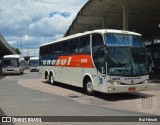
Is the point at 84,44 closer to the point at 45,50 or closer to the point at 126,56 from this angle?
the point at 126,56

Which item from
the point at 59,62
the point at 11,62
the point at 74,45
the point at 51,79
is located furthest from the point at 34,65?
the point at 74,45

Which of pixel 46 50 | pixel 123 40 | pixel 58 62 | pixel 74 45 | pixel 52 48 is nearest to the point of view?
pixel 123 40

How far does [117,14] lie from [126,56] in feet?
83.2

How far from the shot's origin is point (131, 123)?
8.98 m

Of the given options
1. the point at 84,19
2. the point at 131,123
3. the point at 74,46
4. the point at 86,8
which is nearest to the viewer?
the point at 131,123

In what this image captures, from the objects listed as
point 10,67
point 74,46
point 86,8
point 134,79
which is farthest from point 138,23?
point 134,79

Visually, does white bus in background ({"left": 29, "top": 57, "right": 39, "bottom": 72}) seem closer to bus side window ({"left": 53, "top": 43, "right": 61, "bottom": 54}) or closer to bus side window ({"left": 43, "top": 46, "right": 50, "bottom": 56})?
bus side window ({"left": 43, "top": 46, "right": 50, "bottom": 56})

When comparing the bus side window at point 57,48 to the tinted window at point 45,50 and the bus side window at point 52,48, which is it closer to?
the bus side window at point 52,48

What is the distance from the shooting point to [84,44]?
1659cm

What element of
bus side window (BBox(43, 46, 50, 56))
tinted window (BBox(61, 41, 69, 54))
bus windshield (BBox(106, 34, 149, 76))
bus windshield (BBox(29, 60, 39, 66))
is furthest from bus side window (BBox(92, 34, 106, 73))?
bus windshield (BBox(29, 60, 39, 66))

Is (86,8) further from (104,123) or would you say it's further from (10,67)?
(104,123)

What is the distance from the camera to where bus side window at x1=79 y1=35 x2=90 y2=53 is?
52.9 ft

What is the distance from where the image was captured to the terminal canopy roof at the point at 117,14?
32.9 m

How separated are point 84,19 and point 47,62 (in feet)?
62.2
